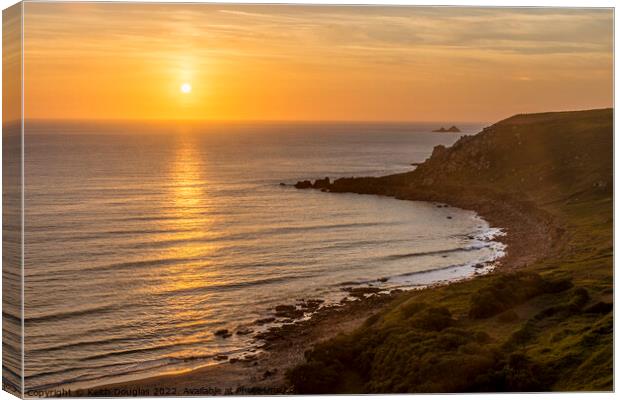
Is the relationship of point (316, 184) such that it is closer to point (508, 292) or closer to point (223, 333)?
point (223, 333)

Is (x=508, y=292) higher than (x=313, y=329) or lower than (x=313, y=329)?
higher

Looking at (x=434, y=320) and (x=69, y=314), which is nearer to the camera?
(x=434, y=320)

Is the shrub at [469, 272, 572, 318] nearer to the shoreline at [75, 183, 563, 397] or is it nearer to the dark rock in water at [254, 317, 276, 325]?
the shoreline at [75, 183, 563, 397]

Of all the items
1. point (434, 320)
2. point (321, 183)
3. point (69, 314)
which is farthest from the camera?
point (321, 183)

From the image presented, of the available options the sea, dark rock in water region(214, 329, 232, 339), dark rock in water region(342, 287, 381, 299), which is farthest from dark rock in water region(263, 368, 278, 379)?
dark rock in water region(342, 287, 381, 299)

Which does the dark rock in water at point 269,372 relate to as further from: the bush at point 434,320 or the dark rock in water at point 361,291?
the dark rock in water at point 361,291

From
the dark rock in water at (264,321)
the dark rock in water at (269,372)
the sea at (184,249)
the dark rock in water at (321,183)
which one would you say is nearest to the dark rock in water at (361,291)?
the sea at (184,249)

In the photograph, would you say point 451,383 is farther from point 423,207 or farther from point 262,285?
point 423,207

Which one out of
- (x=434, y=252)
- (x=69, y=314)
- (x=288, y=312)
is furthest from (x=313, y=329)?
(x=434, y=252)
